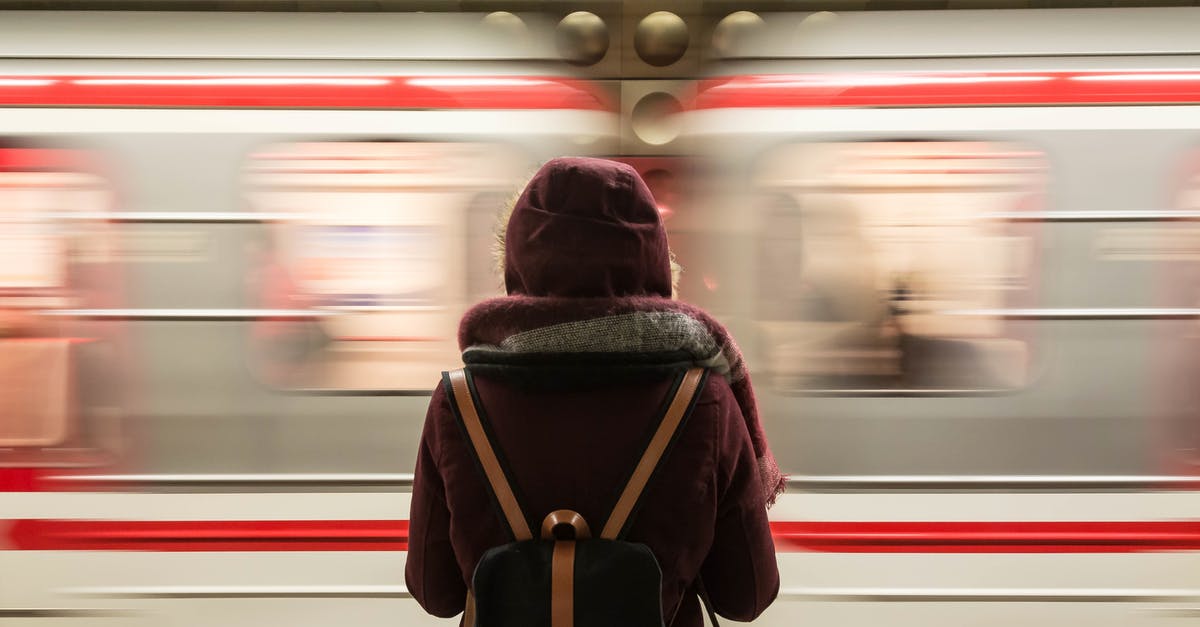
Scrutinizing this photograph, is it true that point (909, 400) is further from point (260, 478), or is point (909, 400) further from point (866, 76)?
point (260, 478)

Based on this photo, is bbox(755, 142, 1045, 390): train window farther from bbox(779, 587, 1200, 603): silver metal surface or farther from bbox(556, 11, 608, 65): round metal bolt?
bbox(556, 11, 608, 65): round metal bolt

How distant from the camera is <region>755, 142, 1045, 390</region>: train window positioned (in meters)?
2.23

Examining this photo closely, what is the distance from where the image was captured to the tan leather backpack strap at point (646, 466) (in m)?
1.20

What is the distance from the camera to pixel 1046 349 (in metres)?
2.24

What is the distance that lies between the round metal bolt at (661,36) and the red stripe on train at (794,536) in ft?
4.74

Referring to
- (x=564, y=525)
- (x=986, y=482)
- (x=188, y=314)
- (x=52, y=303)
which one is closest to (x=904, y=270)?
(x=986, y=482)

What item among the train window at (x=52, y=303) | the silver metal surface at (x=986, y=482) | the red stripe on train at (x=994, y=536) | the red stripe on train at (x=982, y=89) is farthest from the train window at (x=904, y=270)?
the train window at (x=52, y=303)

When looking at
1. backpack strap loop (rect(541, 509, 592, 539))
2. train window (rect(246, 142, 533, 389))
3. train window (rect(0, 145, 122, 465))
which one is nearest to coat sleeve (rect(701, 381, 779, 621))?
backpack strap loop (rect(541, 509, 592, 539))

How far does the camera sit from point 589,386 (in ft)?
3.96

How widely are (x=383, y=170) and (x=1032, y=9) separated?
1926 mm

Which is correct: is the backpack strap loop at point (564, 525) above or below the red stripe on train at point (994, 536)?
above

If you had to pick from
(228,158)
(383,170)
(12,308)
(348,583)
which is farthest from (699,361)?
(12,308)

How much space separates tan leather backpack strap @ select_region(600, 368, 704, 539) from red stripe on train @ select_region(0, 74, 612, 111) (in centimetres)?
140

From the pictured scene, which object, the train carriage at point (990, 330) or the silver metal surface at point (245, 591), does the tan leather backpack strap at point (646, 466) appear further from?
the silver metal surface at point (245, 591)
